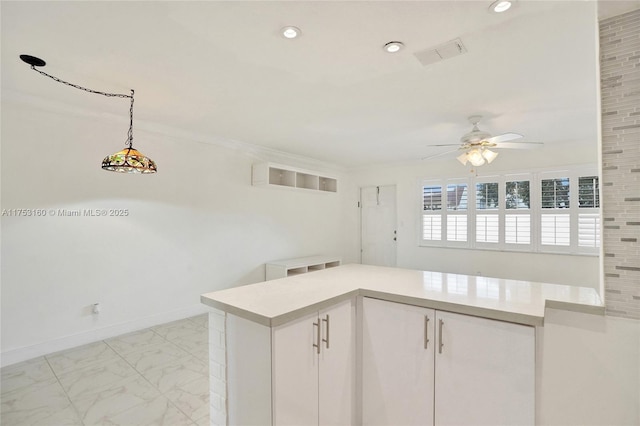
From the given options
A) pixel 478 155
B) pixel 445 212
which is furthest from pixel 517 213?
pixel 478 155

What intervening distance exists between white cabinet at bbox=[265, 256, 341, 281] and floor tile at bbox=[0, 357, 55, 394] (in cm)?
268

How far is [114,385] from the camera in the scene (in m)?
2.43

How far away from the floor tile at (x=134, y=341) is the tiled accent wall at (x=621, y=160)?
12.1 ft

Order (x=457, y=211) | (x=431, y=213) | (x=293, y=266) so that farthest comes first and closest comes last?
(x=431, y=213) → (x=457, y=211) → (x=293, y=266)

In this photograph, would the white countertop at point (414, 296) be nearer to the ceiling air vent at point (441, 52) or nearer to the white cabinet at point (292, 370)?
the white cabinet at point (292, 370)

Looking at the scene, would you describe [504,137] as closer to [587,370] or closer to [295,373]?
[587,370]

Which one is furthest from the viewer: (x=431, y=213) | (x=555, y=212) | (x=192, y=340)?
(x=431, y=213)

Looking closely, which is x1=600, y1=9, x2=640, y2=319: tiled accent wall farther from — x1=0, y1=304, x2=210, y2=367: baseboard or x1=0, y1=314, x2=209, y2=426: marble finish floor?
x1=0, y1=304, x2=210, y2=367: baseboard

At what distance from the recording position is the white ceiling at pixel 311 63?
65.8 inches

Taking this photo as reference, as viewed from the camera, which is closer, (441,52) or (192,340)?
(441,52)

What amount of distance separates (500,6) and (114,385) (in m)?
3.63

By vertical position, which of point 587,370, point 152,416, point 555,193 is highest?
point 555,193

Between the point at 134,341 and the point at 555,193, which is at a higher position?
the point at 555,193

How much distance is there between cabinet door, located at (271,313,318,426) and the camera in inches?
55.2
